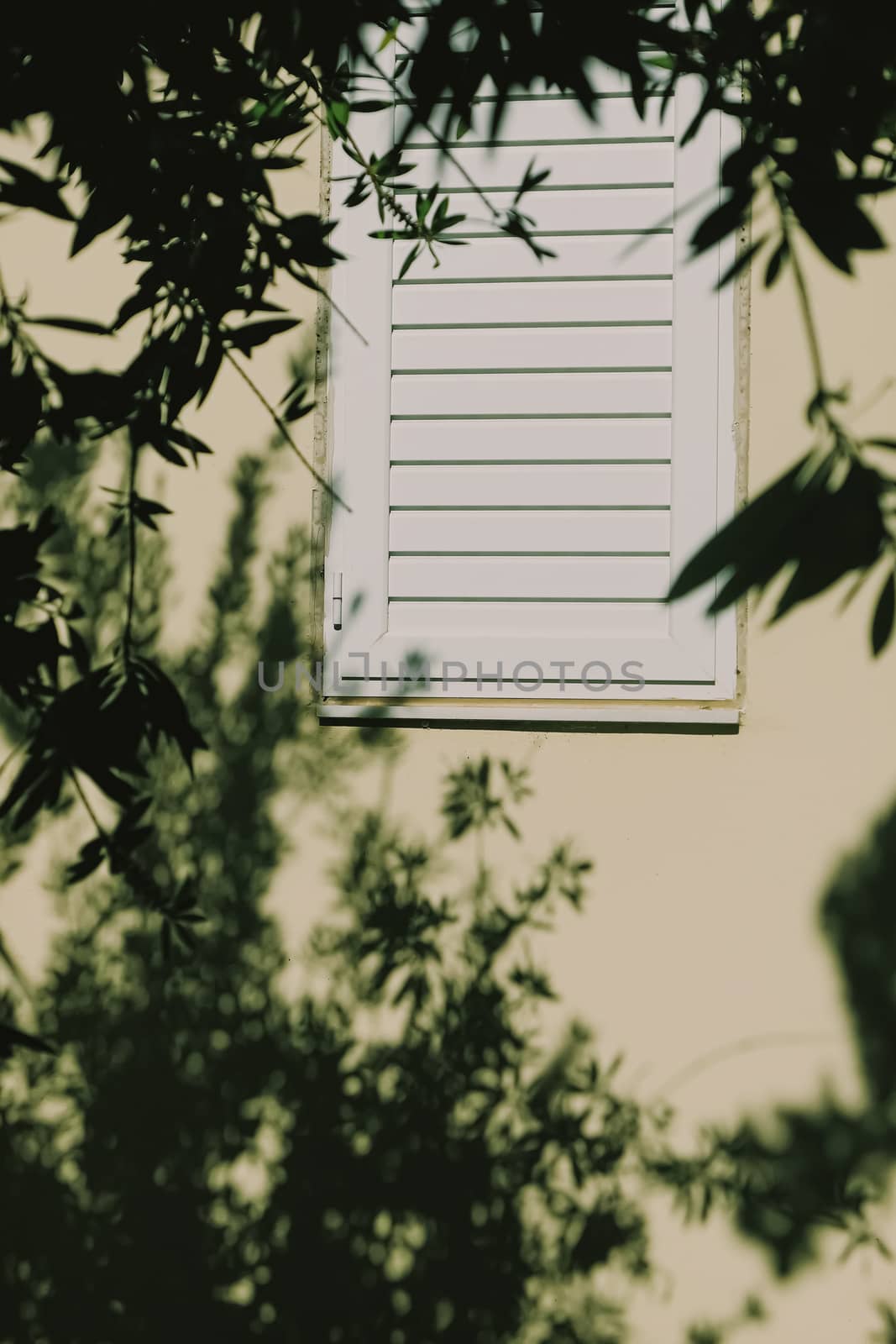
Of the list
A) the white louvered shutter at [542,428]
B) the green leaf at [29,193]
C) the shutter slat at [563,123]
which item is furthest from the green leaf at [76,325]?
the shutter slat at [563,123]

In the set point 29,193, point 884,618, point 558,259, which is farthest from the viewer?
point 558,259

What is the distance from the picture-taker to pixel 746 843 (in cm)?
248

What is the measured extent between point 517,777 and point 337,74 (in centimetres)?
155

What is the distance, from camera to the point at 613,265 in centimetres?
253

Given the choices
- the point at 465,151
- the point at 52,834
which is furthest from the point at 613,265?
the point at 52,834

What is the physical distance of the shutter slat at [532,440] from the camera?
99.4 inches

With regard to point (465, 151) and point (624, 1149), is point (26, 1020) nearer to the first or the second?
point (624, 1149)

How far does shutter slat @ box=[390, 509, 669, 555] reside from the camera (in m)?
2.52

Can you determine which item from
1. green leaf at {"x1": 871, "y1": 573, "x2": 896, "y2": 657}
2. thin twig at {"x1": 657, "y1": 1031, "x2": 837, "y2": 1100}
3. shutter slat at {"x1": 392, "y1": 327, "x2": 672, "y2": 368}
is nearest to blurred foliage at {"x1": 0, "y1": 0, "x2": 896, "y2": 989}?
green leaf at {"x1": 871, "y1": 573, "x2": 896, "y2": 657}

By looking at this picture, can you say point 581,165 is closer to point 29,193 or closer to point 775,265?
point 775,265

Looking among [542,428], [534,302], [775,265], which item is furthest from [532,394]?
[775,265]

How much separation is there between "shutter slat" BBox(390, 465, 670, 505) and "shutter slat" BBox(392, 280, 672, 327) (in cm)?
36

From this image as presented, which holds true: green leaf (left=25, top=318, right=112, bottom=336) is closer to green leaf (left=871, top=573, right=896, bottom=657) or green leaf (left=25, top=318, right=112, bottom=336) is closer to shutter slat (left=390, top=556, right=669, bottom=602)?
green leaf (left=871, top=573, right=896, bottom=657)

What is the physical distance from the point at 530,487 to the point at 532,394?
23 centimetres
